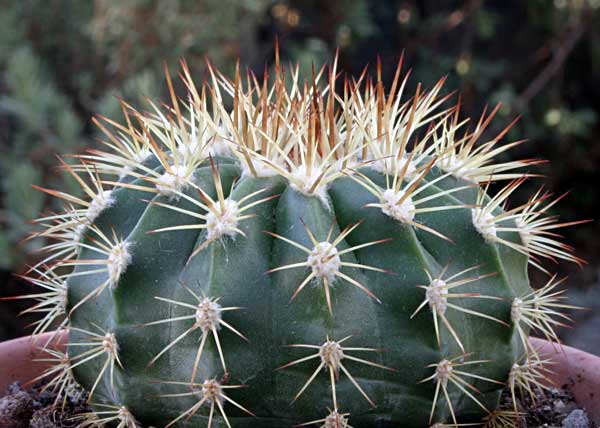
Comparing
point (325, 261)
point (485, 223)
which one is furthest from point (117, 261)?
point (485, 223)

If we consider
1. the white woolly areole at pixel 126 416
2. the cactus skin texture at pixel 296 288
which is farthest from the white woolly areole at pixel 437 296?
the white woolly areole at pixel 126 416

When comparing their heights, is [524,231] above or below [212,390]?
above

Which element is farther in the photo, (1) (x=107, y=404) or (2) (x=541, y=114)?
(2) (x=541, y=114)

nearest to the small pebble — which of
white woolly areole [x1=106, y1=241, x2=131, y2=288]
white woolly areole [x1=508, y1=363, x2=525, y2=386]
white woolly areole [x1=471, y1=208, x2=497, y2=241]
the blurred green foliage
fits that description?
white woolly areole [x1=508, y1=363, x2=525, y2=386]

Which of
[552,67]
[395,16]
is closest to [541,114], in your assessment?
[552,67]

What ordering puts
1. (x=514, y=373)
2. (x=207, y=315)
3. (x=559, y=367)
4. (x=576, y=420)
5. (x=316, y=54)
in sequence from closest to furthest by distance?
(x=207, y=315)
(x=514, y=373)
(x=576, y=420)
(x=559, y=367)
(x=316, y=54)

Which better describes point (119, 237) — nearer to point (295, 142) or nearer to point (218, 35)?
point (295, 142)

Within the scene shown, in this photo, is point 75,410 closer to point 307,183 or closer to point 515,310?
point 307,183
